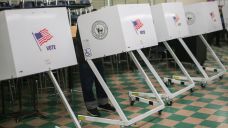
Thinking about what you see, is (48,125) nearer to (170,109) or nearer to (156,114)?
(156,114)

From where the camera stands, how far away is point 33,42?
259 centimetres

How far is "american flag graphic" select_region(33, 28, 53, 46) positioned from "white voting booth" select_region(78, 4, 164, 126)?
61 cm

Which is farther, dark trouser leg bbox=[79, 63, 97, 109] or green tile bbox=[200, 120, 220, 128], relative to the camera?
dark trouser leg bbox=[79, 63, 97, 109]

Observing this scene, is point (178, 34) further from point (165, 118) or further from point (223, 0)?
point (223, 0)

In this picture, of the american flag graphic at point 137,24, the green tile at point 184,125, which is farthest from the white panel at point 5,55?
the green tile at point 184,125

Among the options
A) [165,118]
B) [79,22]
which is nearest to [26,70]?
[79,22]

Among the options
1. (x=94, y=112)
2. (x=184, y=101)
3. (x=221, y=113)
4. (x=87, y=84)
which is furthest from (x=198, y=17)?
(x=94, y=112)

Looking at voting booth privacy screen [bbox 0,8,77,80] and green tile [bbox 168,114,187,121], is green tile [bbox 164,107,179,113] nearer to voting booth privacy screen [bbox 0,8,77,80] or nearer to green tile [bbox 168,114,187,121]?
green tile [bbox 168,114,187,121]

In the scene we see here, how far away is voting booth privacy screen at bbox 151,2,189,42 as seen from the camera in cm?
407

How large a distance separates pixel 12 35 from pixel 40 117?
158 cm

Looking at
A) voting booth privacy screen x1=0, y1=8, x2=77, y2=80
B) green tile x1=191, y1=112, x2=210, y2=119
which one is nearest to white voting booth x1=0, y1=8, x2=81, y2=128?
voting booth privacy screen x1=0, y1=8, x2=77, y2=80

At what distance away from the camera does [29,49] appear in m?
2.57

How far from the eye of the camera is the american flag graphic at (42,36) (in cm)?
262

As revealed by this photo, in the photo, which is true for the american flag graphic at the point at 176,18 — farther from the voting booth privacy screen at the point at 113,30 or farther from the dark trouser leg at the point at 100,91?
the dark trouser leg at the point at 100,91
